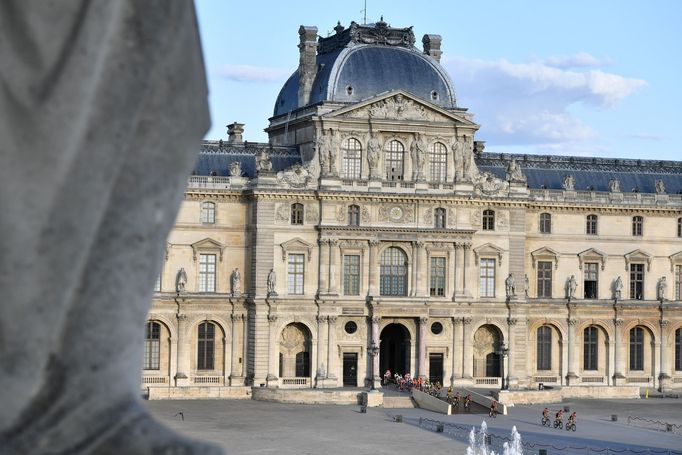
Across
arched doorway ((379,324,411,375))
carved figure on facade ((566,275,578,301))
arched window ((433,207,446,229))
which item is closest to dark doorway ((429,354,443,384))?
arched doorway ((379,324,411,375))

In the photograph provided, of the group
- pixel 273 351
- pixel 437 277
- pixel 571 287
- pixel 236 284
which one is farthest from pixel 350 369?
pixel 571 287

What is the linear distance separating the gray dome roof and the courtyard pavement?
15989 mm

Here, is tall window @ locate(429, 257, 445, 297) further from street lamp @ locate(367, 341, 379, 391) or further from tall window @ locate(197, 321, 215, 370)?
tall window @ locate(197, 321, 215, 370)

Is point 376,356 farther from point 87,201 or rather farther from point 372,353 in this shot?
point 87,201

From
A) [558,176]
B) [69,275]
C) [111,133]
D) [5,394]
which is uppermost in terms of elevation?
[558,176]

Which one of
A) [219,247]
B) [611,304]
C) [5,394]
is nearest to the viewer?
[5,394]

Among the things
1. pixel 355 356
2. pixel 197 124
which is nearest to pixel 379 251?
pixel 355 356

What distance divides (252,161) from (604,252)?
63.4 feet

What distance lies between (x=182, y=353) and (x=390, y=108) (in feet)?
51.0

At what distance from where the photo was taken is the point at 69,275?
169 inches

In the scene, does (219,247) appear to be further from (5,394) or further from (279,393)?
(5,394)

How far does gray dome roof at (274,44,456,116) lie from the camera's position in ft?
231

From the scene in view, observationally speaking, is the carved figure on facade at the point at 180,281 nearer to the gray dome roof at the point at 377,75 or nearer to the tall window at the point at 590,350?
the gray dome roof at the point at 377,75

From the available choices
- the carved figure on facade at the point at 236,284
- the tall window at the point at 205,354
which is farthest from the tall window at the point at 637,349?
the tall window at the point at 205,354
